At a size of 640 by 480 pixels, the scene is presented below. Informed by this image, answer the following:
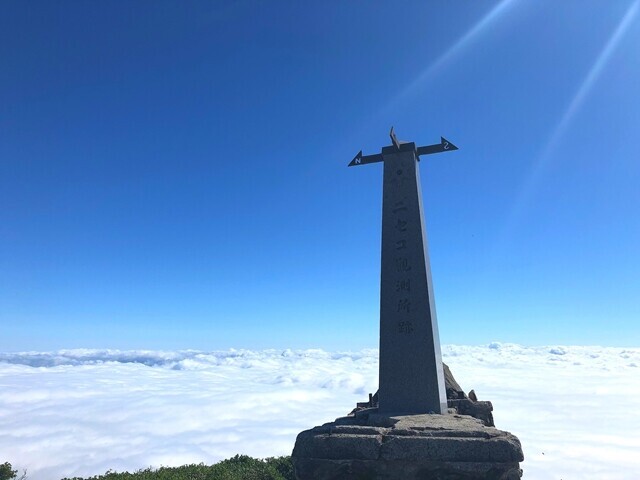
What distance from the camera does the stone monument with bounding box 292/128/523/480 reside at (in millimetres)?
5707

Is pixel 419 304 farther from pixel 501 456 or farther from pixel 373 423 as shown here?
pixel 501 456

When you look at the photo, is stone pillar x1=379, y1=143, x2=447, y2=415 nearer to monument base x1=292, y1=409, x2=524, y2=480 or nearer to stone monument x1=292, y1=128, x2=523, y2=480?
stone monument x1=292, y1=128, x2=523, y2=480

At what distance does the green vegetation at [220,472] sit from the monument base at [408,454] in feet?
34.4

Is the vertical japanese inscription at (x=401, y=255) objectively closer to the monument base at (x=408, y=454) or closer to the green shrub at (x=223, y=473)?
the monument base at (x=408, y=454)

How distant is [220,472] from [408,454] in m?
12.4

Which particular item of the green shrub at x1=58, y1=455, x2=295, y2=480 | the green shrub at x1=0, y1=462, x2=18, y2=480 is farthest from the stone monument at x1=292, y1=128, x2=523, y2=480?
the green shrub at x1=0, y1=462, x2=18, y2=480

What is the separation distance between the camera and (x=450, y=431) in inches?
241

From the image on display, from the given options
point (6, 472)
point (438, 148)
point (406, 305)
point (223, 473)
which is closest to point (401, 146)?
point (438, 148)

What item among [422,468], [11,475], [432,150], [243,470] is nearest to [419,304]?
[432,150]

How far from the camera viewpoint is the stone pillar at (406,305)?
1056 centimetres

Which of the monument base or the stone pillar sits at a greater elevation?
the stone pillar

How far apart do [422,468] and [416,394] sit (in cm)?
485

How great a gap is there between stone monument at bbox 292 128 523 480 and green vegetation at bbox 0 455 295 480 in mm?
5162

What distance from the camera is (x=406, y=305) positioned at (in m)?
11.1
